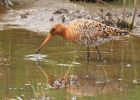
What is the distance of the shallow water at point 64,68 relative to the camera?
776 centimetres

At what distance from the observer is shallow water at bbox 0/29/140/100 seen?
776cm

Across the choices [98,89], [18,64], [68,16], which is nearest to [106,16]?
[68,16]

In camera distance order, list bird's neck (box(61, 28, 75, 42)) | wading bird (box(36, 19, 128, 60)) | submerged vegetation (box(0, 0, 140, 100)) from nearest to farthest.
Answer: submerged vegetation (box(0, 0, 140, 100)), wading bird (box(36, 19, 128, 60)), bird's neck (box(61, 28, 75, 42))

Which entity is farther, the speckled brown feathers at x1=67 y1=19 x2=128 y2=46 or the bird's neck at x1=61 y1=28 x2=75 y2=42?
the bird's neck at x1=61 y1=28 x2=75 y2=42

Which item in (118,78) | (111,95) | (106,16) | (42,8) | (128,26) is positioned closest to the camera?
(111,95)

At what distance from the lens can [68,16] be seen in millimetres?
13711

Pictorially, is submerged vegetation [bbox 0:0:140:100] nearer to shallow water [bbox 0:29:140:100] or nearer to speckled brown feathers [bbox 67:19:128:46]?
shallow water [bbox 0:29:140:100]

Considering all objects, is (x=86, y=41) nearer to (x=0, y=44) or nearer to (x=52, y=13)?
(x=0, y=44)

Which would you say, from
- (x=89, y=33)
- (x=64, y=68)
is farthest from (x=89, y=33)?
(x=64, y=68)

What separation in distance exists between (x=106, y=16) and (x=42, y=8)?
1.81m

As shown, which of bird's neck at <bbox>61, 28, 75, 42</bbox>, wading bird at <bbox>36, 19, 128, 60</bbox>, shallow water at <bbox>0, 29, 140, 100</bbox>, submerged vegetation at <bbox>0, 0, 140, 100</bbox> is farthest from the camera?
bird's neck at <bbox>61, 28, 75, 42</bbox>

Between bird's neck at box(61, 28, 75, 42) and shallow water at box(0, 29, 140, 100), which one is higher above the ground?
bird's neck at box(61, 28, 75, 42)

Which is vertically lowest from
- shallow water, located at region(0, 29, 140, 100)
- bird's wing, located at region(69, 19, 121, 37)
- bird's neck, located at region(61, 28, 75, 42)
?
shallow water, located at region(0, 29, 140, 100)

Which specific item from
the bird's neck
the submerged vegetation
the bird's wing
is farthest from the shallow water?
the bird's wing
